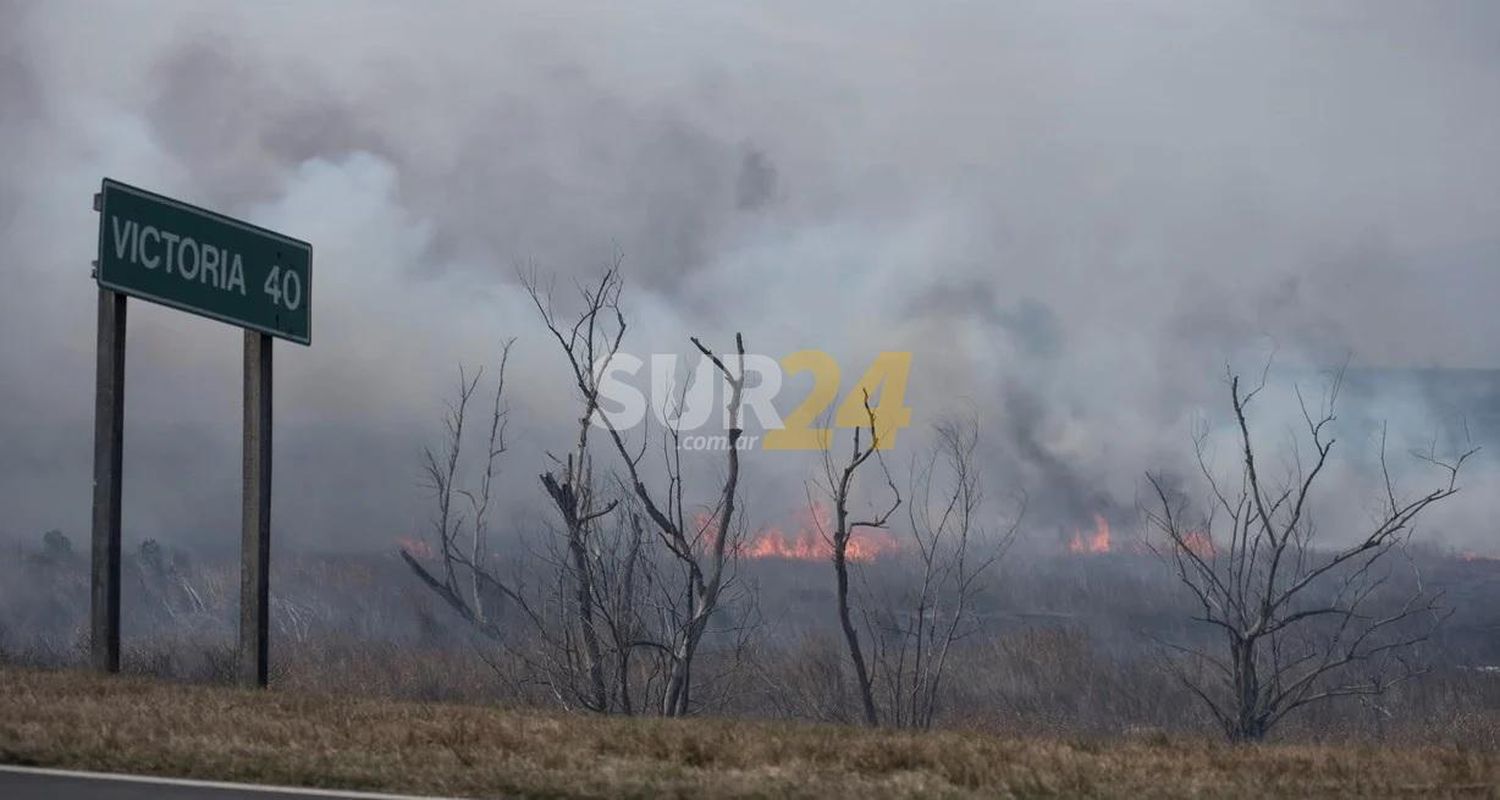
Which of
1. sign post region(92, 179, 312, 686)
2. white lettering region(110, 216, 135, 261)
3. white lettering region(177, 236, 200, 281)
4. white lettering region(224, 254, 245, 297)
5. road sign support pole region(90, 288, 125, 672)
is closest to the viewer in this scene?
white lettering region(110, 216, 135, 261)

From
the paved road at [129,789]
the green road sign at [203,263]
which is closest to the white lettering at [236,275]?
the green road sign at [203,263]

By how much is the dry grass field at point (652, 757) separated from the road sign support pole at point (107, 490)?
7.22 ft

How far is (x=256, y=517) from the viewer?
1465cm

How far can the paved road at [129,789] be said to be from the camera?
854 cm

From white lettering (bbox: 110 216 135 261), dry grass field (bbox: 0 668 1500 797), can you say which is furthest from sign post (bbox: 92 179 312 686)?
dry grass field (bbox: 0 668 1500 797)

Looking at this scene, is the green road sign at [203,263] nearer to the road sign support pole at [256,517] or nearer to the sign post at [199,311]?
the sign post at [199,311]

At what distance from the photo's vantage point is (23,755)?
981cm

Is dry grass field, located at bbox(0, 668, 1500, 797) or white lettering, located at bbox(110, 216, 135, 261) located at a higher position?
white lettering, located at bbox(110, 216, 135, 261)

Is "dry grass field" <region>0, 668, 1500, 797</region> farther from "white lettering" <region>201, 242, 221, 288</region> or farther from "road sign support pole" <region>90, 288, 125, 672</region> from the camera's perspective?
"white lettering" <region>201, 242, 221, 288</region>

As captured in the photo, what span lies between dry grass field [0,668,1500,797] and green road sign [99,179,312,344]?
→ 386cm

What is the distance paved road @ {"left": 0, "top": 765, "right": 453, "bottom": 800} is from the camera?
8.54 meters

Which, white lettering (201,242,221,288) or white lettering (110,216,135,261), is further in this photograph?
white lettering (201,242,221,288)

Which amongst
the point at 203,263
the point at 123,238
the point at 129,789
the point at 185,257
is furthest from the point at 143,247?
the point at 129,789

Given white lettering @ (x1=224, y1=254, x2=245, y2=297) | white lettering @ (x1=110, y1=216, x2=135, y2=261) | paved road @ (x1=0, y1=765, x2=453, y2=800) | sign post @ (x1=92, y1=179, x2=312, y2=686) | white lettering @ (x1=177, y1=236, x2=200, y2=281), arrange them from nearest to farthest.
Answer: paved road @ (x1=0, y1=765, x2=453, y2=800) < white lettering @ (x1=110, y1=216, x2=135, y2=261) < sign post @ (x1=92, y1=179, x2=312, y2=686) < white lettering @ (x1=177, y1=236, x2=200, y2=281) < white lettering @ (x1=224, y1=254, x2=245, y2=297)
